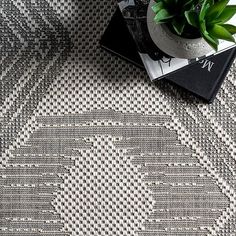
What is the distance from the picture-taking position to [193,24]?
1.46 ft

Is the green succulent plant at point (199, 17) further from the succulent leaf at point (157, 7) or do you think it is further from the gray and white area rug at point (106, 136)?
the gray and white area rug at point (106, 136)

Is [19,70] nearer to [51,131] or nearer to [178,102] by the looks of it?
[51,131]

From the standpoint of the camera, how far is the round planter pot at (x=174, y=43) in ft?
1.54

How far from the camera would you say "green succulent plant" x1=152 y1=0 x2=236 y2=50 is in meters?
0.44

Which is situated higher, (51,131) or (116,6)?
(116,6)

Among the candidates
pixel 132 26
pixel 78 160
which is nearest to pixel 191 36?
pixel 132 26

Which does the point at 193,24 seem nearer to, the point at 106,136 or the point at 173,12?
the point at 173,12

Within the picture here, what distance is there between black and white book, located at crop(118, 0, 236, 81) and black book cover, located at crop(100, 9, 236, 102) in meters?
0.02

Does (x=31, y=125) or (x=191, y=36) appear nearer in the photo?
(x=191, y=36)

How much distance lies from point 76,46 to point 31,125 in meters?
0.10

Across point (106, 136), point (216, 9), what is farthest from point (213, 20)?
point (106, 136)

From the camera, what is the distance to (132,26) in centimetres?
52

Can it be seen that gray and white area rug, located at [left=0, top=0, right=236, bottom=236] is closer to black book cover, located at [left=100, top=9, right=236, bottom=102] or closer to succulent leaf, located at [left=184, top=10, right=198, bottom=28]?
black book cover, located at [left=100, top=9, right=236, bottom=102]

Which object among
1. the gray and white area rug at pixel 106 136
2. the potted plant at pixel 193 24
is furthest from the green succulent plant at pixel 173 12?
the gray and white area rug at pixel 106 136
